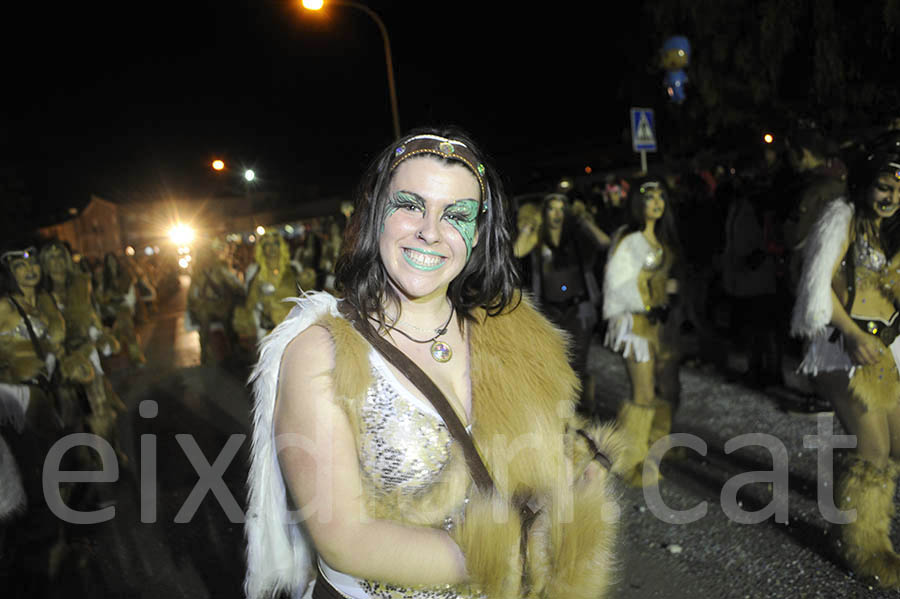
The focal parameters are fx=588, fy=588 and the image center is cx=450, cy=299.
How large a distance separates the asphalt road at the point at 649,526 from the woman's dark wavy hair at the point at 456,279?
1826 mm

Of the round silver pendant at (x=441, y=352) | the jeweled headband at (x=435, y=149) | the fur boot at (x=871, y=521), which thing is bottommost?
the fur boot at (x=871, y=521)

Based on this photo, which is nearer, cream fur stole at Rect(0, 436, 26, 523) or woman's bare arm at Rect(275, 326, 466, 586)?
woman's bare arm at Rect(275, 326, 466, 586)

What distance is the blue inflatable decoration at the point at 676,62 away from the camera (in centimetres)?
1027

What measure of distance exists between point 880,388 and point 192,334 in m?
13.1

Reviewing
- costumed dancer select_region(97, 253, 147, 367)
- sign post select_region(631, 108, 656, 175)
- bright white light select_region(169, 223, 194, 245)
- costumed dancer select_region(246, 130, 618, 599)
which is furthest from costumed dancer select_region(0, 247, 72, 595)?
bright white light select_region(169, 223, 194, 245)

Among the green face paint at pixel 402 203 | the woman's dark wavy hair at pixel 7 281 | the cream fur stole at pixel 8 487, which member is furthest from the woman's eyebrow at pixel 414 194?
the woman's dark wavy hair at pixel 7 281

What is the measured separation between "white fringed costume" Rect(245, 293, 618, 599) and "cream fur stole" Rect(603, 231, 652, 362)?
2.61m

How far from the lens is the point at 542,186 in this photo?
1795 centimetres

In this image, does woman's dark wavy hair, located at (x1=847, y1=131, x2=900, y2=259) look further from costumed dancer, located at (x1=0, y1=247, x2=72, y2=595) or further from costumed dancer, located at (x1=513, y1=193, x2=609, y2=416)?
costumed dancer, located at (x1=0, y1=247, x2=72, y2=595)

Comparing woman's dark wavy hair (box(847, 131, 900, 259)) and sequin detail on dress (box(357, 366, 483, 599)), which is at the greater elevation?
woman's dark wavy hair (box(847, 131, 900, 259))

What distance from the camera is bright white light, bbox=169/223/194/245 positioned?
5641 centimetres

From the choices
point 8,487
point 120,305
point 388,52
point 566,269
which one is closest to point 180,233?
point 120,305

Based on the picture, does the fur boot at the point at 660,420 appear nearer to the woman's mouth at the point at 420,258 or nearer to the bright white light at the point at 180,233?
the woman's mouth at the point at 420,258

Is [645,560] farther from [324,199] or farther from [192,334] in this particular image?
[324,199]
